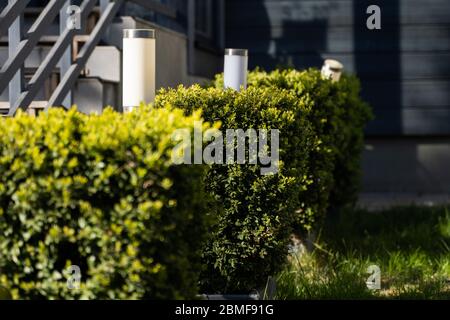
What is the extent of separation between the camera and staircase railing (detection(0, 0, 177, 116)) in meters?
5.54

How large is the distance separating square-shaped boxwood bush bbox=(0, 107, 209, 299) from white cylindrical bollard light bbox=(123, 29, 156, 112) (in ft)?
4.20

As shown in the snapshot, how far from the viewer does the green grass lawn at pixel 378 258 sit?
18.9ft

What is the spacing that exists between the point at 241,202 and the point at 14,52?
175 cm

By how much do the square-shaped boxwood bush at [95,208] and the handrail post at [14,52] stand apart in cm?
200

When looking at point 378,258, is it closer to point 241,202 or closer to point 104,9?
point 241,202

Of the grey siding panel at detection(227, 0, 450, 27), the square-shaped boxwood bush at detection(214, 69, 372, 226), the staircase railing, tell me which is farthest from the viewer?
the grey siding panel at detection(227, 0, 450, 27)

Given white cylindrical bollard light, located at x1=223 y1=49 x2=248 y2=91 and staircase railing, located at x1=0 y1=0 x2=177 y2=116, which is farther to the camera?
white cylindrical bollard light, located at x1=223 y1=49 x2=248 y2=91

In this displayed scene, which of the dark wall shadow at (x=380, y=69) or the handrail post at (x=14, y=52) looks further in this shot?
the dark wall shadow at (x=380, y=69)

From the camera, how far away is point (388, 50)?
10.9 meters

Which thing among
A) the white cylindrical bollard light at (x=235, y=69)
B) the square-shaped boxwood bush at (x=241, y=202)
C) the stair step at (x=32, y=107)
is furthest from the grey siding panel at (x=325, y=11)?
the square-shaped boxwood bush at (x=241, y=202)

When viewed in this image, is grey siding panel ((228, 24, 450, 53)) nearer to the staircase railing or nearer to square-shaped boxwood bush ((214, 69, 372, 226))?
square-shaped boxwood bush ((214, 69, 372, 226))

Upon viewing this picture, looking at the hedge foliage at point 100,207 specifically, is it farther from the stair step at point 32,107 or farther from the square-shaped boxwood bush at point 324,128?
the square-shaped boxwood bush at point 324,128

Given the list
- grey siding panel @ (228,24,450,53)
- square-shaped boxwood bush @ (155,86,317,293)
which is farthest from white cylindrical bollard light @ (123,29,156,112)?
grey siding panel @ (228,24,450,53)
